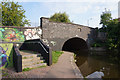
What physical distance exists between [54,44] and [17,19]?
A: 9430mm

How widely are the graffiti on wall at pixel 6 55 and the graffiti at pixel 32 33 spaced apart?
3.03 m

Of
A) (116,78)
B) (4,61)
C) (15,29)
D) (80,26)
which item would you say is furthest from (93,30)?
(4,61)

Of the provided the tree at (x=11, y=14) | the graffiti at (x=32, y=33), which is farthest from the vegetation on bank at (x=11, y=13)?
the graffiti at (x=32, y=33)

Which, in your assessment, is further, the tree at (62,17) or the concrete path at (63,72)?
the tree at (62,17)

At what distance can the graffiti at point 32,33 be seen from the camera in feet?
30.0

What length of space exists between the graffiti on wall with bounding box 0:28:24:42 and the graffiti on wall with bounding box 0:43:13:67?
1.92 metres

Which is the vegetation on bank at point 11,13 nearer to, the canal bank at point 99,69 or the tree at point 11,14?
the tree at point 11,14

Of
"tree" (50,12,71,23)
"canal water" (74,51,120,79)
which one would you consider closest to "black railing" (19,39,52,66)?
"canal water" (74,51,120,79)

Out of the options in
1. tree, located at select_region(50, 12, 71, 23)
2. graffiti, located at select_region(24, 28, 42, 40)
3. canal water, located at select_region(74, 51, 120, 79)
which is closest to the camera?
canal water, located at select_region(74, 51, 120, 79)

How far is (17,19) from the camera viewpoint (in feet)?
52.9

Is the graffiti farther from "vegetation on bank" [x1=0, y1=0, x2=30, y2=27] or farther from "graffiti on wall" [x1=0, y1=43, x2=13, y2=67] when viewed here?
"vegetation on bank" [x1=0, y1=0, x2=30, y2=27]

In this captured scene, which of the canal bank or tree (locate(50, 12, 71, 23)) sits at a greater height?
tree (locate(50, 12, 71, 23))

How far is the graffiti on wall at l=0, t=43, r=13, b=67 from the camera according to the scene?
5792mm

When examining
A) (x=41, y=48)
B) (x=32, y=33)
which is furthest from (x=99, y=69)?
(x=32, y=33)
